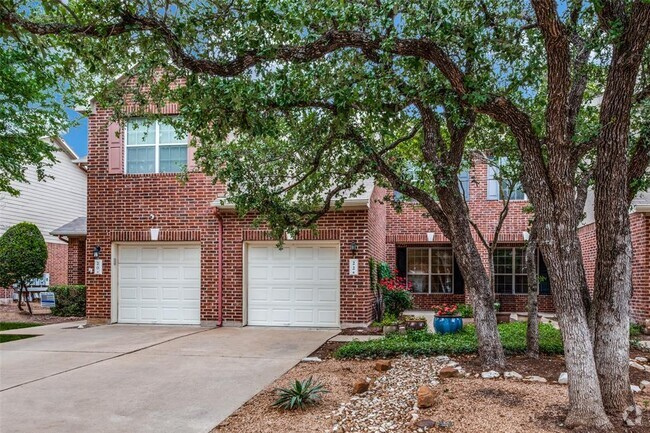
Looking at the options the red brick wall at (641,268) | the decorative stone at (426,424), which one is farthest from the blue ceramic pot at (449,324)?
the decorative stone at (426,424)

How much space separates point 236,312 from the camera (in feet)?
38.7

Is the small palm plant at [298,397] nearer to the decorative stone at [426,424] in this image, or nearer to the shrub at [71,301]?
the decorative stone at [426,424]

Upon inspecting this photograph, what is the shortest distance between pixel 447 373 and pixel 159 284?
8.25 metres

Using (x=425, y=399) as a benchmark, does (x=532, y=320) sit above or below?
above

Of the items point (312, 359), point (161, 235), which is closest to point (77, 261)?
point (161, 235)

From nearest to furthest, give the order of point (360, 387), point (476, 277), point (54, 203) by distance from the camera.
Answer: point (360, 387), point (476, 277), point (54, 203)

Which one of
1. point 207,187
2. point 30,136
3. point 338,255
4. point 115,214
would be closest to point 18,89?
point 30,136

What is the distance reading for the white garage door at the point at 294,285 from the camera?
38.1 feet

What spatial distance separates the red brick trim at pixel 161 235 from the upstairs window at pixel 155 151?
148 cm

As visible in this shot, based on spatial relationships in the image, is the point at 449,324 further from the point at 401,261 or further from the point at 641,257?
the point at 401,261

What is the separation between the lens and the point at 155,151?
12320mm

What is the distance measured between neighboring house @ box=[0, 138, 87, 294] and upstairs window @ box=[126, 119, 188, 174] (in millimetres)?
9432

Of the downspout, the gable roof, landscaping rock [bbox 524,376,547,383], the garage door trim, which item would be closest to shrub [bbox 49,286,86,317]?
the gable roof

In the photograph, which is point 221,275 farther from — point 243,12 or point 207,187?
point 243,12
